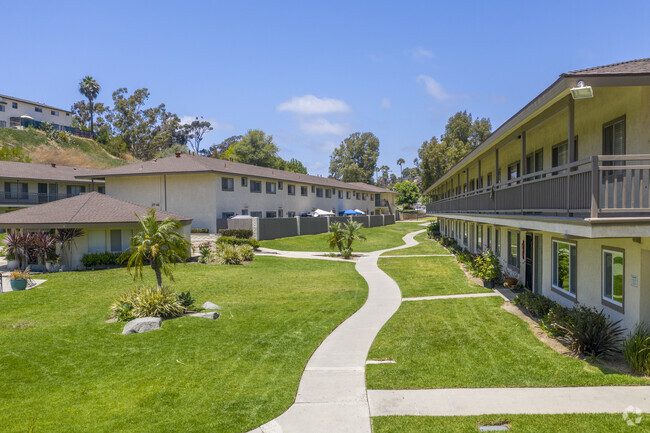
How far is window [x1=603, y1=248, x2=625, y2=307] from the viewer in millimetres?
9547

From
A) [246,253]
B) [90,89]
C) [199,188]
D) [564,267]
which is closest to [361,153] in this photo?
[90,89]

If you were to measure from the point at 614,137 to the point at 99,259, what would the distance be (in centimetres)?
2463

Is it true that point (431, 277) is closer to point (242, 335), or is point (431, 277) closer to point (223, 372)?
point (242, 335)

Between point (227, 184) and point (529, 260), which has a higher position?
point (227, 184)

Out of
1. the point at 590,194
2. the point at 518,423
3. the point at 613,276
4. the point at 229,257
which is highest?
the point at 590,194

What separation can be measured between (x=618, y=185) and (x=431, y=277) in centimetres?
1376

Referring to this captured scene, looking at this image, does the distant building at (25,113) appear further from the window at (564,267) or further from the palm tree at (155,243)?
the window at (564,267)

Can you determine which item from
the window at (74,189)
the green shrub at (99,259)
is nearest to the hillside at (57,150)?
the window at (74,189)

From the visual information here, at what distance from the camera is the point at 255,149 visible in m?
82.6

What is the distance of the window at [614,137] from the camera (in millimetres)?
9875

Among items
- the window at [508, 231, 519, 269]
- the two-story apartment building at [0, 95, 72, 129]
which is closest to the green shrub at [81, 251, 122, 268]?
the window at [508, 231, 519, 269]

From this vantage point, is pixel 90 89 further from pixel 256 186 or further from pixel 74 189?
pixel 256 186

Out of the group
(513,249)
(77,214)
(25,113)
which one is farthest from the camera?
(25,113)

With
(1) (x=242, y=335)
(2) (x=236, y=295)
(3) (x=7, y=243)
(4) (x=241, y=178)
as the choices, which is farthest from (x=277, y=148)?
(1) (x=242, y=335)
